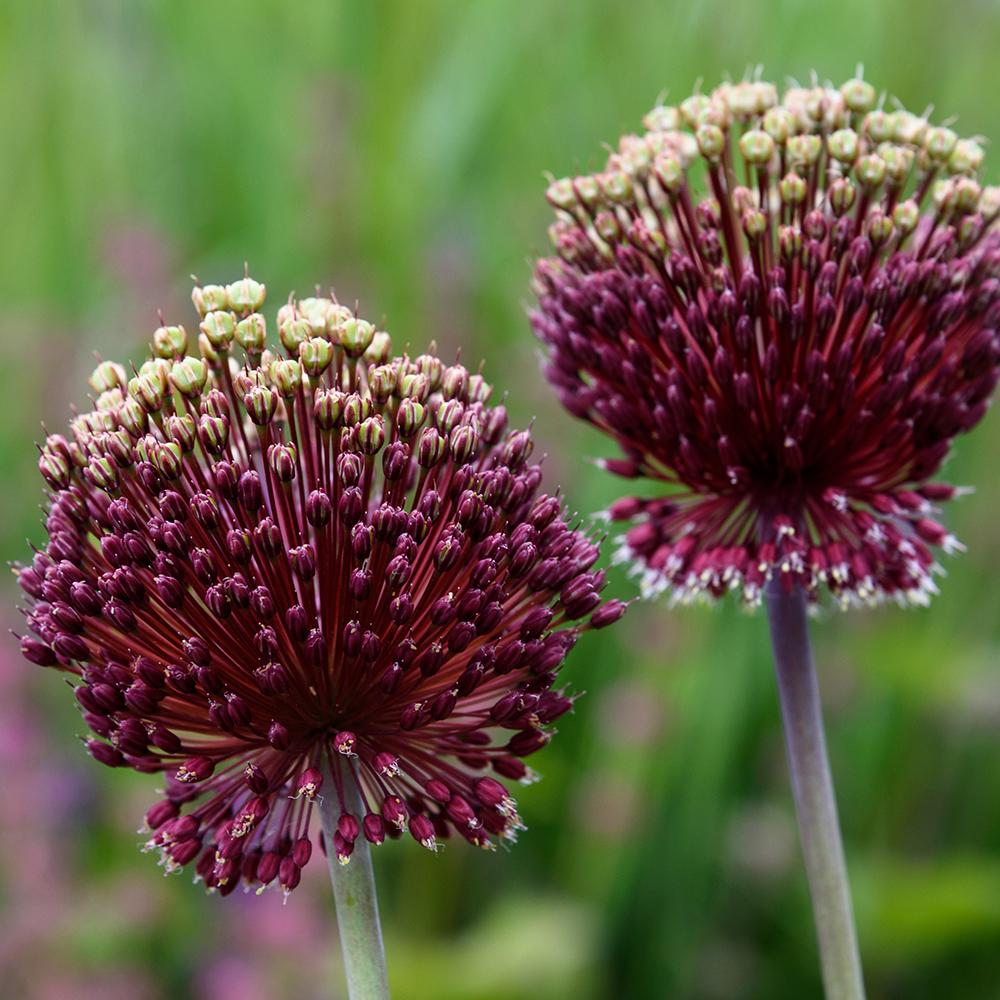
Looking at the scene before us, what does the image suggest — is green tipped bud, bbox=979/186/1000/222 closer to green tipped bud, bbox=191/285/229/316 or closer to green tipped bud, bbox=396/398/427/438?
green tipped bud, bbox=396/398/427/438

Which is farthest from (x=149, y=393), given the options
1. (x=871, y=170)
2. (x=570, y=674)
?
(x=570, y=674)

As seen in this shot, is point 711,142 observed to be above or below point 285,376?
above

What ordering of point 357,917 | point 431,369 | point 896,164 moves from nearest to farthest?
point 357,917 → point 431,369 → point 896,164

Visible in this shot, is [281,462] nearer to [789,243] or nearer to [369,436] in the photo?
[369,436]

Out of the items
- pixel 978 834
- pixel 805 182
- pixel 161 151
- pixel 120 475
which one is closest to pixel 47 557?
pixel 120 475

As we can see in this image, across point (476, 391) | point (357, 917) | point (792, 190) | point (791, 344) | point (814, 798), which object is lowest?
point (357, 917)

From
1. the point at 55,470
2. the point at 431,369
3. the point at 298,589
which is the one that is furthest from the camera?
the point at 431,369

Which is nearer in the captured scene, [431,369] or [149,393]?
[149,393]
